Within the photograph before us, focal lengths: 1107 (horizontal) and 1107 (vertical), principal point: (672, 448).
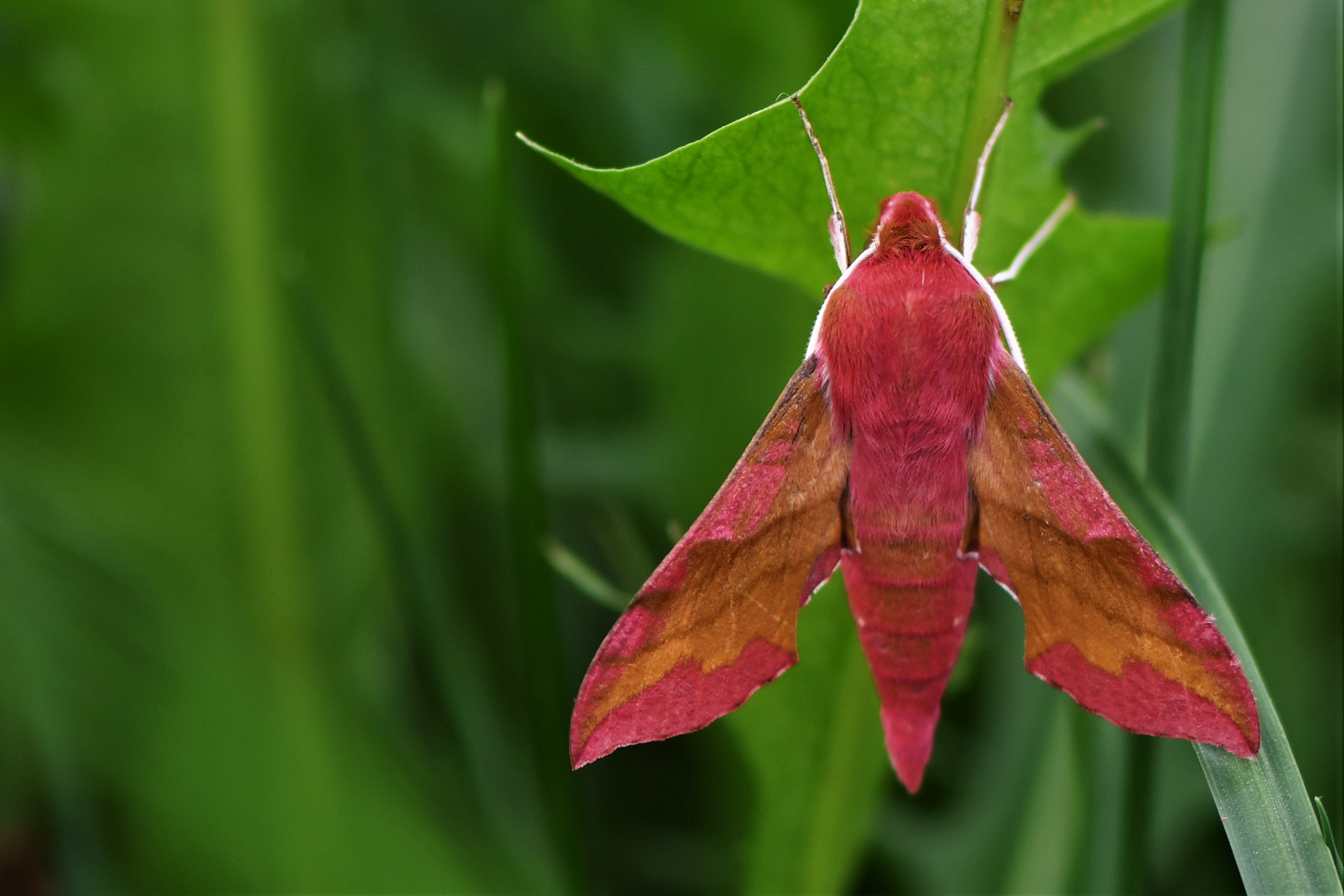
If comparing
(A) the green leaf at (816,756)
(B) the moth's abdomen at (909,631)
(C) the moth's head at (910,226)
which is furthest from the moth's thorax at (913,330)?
(A) the green leaf at (816,756)

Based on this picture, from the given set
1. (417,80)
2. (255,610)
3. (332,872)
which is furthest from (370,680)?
(417,80)

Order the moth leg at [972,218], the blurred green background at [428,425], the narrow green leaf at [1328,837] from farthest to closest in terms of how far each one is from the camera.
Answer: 1. the blurred green background at [428,425]
2. the moth leg at [972,218]
3. the narrow green leaf at [1328,837]

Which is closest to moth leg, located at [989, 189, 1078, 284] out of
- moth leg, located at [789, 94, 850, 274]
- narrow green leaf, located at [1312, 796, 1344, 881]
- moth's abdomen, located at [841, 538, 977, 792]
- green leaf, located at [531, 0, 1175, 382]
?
green leaf, located at [531, 0, 1175, 382]

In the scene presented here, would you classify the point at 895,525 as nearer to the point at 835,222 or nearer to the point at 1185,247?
the point at 835,222

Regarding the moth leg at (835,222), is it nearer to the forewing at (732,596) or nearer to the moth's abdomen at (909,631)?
the forewing at (732,596)

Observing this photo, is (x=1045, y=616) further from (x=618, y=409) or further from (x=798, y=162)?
(x=618, y=409)

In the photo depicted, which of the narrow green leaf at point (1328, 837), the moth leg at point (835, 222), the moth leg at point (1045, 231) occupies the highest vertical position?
the moth leg at point (835, 222)

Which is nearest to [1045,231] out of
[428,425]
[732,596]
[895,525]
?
[895,525]
